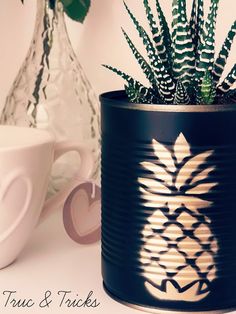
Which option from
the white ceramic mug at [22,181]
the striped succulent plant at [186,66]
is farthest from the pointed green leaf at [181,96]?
the white ceramic mug at [22,181]

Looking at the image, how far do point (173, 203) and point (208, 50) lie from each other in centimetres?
11

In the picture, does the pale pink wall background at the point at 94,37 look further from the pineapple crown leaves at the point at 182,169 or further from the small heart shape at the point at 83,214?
the pineapple crown leaves at the point at 182,169

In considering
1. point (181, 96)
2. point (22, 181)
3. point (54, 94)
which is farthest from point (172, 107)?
point (54, 94)

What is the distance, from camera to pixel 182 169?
0.45 metres

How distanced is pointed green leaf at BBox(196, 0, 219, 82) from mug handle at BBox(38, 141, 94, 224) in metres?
0.17

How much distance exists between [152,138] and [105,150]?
0.18 feet

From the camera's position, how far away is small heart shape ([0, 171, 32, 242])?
21.0 inches

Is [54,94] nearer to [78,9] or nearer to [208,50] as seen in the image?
[78,9]

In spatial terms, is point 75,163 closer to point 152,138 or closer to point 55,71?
point 55,71

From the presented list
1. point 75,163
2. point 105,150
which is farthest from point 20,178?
point 75,163

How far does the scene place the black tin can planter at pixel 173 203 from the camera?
45 cm

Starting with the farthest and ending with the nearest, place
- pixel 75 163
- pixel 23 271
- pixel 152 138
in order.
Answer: pixel 75 163 → pixel 23 271 → pixel 152 138

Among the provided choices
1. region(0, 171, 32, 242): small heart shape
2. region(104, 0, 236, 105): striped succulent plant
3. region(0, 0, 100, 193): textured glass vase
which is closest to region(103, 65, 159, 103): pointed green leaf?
region(104, 0, 236, 105): striped succulent plant

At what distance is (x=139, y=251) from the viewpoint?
1.57 ft
